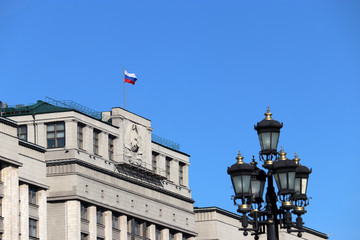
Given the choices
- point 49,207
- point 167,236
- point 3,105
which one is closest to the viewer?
point 49,207

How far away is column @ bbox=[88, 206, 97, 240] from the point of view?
99062 mm

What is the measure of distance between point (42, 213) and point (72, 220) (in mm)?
4617

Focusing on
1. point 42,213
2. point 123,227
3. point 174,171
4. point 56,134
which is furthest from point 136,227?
point 42,213

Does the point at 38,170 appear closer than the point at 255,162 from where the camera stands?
No

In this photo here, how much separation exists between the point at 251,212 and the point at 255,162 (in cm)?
228

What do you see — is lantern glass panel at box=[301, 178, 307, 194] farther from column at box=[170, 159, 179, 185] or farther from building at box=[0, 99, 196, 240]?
column at box=[170, 159, 179, 185]

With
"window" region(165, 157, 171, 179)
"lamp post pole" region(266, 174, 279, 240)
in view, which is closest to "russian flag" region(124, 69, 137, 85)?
"window" region(165, 157, 171, 179)

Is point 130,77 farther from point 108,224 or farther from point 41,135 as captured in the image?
point 108,224

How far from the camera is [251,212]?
35.9m

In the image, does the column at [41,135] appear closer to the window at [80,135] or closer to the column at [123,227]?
the window at [80,135]

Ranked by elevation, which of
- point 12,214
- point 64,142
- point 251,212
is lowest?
point 251,212

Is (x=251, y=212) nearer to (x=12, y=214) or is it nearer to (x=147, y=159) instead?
(x=12, y=214)

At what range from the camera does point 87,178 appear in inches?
3895

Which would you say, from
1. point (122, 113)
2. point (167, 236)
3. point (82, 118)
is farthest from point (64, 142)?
point (167, 236)
